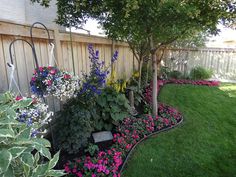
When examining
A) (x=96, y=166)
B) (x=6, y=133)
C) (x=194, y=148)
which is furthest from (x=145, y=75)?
(x=6, y=133)

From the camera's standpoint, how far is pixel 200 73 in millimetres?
7762

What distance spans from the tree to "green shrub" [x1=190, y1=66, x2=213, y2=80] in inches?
206

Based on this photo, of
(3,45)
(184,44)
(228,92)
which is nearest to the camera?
(3,45)

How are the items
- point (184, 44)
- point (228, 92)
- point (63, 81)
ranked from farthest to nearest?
1. point (184, 44)
2. point (228, 92)
3. point (63, 81)

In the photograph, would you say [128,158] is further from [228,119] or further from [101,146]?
[228,119]

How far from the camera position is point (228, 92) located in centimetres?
590

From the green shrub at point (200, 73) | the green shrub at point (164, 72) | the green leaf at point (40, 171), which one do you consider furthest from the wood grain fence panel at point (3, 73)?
the green shrub at point (200, 73)

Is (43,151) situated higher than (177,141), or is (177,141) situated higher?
(43,151)

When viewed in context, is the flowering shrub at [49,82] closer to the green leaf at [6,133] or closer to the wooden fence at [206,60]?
the green leaf at [6,133]

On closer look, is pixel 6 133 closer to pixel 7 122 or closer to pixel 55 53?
pixel 7 122

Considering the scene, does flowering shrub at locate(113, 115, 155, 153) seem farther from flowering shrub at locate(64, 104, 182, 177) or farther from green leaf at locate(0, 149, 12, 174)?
green leaf at locate(0, 149, 12, 174)

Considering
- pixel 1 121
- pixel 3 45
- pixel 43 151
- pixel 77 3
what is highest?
pixel 77 3

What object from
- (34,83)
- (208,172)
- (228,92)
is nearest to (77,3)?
(34,83)

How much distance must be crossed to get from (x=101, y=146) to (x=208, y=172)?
144cm
